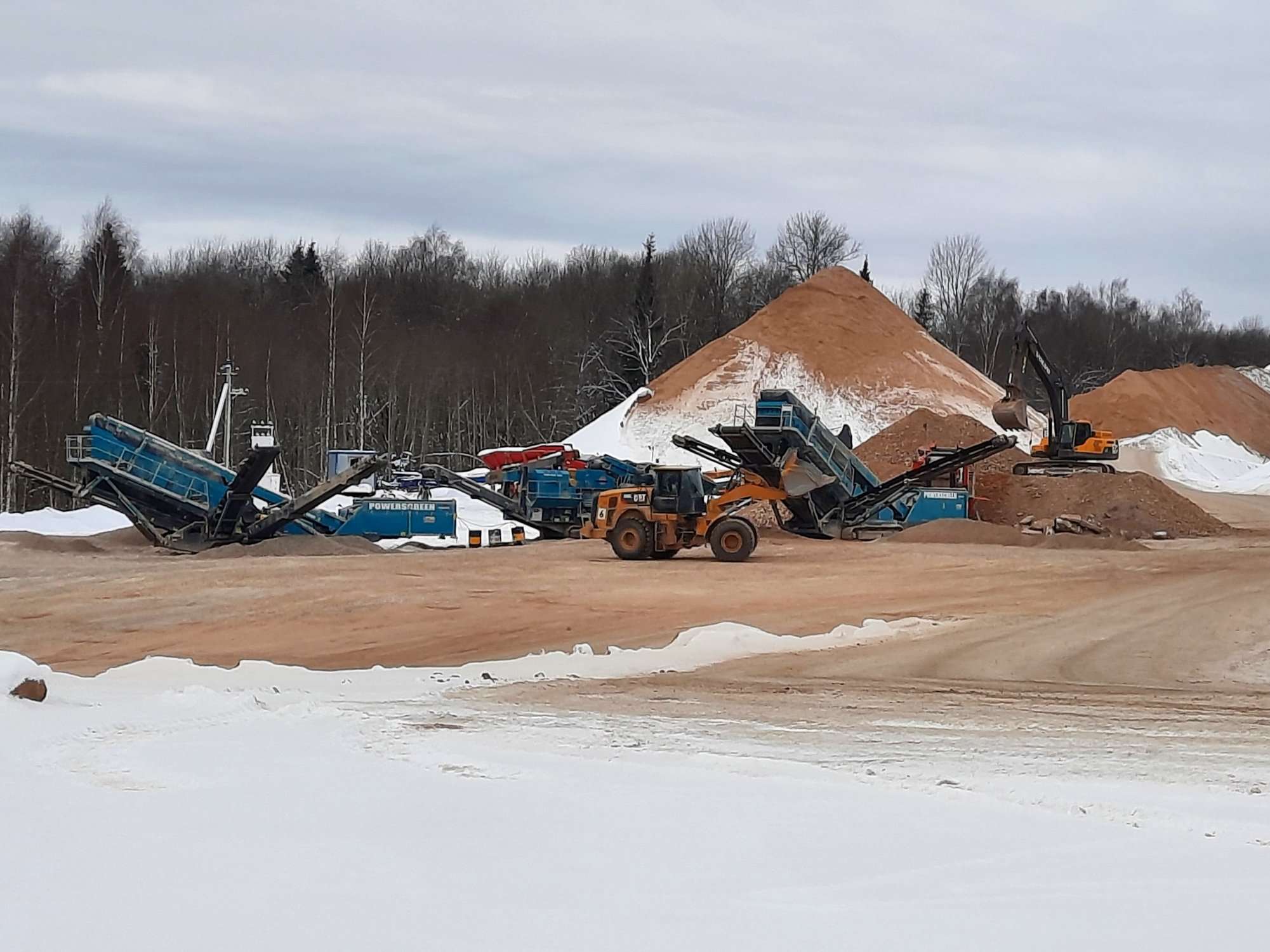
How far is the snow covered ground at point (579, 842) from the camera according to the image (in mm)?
4379

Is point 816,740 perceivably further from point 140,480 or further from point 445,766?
point 140,480

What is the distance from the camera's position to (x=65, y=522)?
3681cm

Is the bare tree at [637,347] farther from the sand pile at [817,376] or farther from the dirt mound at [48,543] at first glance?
the dirt mound at [48,543]

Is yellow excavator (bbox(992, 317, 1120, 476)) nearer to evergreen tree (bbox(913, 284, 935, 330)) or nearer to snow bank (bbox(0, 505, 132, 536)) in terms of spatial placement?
snow bank (bbox(0, 505, 132, 536))

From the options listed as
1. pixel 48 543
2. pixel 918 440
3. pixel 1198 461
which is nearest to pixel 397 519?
pixel 48 543

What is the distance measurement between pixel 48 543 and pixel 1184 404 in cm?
7038

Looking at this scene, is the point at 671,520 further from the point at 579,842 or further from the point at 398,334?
the point at 398,334

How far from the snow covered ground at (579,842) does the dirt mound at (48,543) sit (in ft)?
75.2

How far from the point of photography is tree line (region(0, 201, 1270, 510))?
54.3 m

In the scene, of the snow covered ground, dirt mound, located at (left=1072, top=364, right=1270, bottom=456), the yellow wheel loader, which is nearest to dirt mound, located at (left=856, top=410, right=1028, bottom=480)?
the yellow wheel loader

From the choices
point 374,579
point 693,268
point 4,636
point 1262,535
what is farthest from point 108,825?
point 693,268

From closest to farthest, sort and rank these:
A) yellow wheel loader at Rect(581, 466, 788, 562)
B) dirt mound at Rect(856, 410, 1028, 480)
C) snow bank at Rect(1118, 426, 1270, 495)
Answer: yellow wheel loader at Rect(581, 466, 788, 562) < dirt mound at Rect(856, 410, 1028, 480) < snow bank at Rect(1118, 426, 1270, 495)

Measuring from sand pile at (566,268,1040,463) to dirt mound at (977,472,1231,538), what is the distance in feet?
79.3

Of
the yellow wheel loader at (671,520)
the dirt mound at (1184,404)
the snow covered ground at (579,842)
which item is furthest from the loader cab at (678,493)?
the dirt mound at (1184,404)
